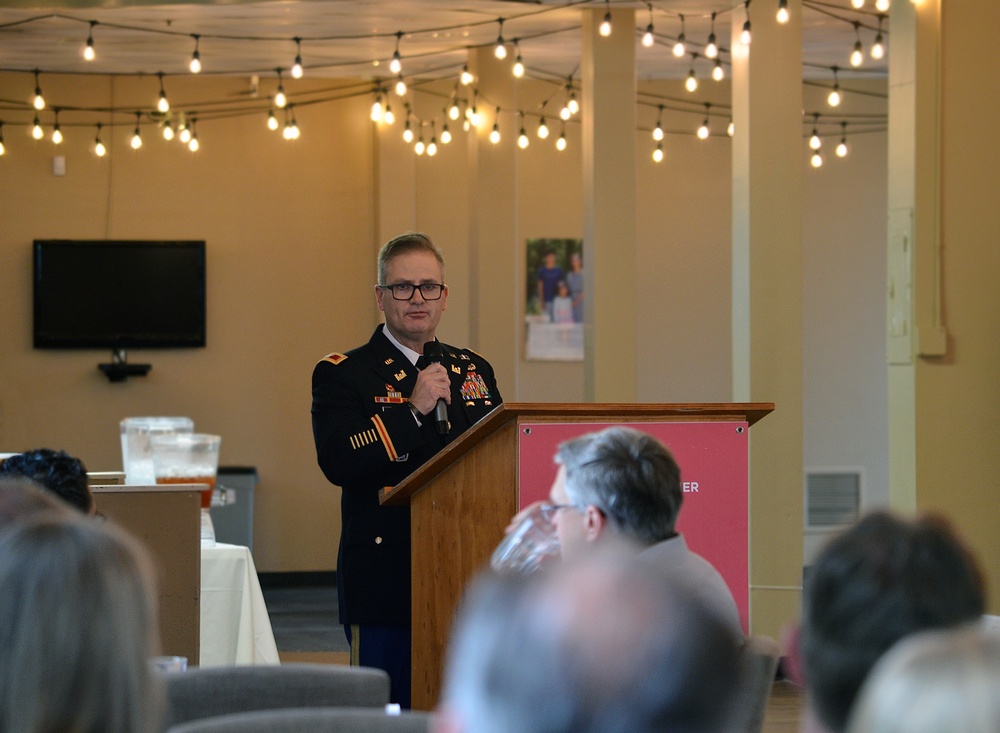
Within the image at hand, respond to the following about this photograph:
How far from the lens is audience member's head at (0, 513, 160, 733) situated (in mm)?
1199

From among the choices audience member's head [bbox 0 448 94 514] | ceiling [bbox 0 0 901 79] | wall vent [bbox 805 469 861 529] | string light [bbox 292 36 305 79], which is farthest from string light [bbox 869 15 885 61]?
audience member's head [bbox 0 448 94 514]

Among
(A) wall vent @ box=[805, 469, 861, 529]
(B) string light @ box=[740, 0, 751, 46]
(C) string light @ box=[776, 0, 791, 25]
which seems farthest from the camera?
(A) wall vent @ box=[805, 469, 861, 529]

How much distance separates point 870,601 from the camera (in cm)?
117

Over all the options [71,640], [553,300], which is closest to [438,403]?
[71,640]

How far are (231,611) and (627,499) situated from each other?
3.19 m

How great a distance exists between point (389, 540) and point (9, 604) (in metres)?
1.85

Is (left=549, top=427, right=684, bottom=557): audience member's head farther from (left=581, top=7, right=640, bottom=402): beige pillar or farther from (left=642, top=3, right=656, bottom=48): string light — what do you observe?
(left=581, top=7, right=640, bottom=402): beige pillar

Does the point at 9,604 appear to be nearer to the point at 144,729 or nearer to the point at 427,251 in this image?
the point at 144,729

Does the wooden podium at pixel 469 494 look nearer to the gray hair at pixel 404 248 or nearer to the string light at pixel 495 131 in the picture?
the gray hair at pixel 404 248

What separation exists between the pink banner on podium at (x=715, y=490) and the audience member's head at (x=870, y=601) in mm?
1461

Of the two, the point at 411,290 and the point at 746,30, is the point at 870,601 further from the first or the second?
the point at 746,30

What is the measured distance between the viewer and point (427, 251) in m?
3.20

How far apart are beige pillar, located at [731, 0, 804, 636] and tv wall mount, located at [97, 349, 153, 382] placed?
5180 mm

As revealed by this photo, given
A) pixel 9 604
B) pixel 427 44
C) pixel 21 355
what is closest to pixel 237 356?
pixel 21 355
